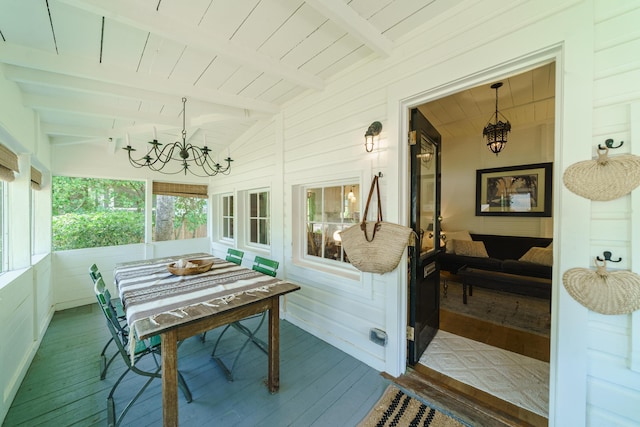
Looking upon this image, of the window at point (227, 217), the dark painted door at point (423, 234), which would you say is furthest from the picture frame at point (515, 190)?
the window at point (227, 217)

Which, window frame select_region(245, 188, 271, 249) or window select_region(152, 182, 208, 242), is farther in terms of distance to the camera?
window select_region(152, 182, 208, 242)

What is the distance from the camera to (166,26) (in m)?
1.49

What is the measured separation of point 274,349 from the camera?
181 cm

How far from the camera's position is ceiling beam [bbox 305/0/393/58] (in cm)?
137

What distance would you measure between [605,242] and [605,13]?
1.12m

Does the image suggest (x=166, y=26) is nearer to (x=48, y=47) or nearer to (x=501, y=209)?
(x=48, y=47)

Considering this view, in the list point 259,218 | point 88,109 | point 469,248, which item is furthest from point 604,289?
point 88,109

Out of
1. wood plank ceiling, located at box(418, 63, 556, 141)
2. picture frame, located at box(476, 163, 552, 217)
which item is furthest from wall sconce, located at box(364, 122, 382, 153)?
picture frame, located at box(476, 163, 552, 217)

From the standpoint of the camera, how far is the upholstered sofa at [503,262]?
9.90ft

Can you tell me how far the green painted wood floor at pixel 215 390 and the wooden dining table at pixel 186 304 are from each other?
0.22 metres

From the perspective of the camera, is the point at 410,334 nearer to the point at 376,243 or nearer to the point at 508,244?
the point at 376,243

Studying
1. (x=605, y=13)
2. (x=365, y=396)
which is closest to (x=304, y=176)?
(x=365, y=396)

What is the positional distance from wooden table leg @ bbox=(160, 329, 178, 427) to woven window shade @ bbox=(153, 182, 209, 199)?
155 inches

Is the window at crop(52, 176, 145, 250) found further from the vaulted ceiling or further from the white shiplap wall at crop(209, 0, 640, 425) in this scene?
the white shiplap wall at crop(209, 0, 640, 425)
